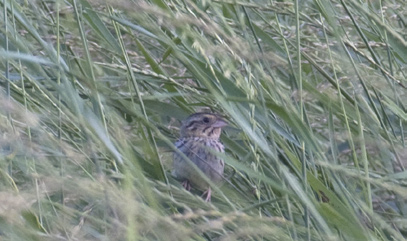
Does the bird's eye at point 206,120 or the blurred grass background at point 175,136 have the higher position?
the blurred grass background at point 175,136

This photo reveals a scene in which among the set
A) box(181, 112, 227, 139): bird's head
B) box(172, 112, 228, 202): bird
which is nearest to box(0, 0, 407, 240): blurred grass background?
box(172, 112, 228, 202): bird

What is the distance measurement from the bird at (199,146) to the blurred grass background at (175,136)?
0.36ft

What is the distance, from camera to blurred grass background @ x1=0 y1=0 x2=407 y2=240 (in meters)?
1.24

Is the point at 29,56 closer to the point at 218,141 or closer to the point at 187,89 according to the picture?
the point at 187,89

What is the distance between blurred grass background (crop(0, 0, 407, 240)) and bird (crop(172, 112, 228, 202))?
11 cm

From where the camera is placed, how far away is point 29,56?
143 centimetres

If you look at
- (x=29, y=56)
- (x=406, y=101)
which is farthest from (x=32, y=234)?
(x=406, y=101)

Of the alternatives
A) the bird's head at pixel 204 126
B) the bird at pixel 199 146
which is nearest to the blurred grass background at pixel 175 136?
the bird at pixel 199 146

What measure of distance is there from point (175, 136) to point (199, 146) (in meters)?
0.23

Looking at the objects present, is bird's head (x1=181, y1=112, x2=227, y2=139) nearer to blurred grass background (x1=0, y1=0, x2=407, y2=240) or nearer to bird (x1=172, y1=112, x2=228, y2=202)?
bird (x1=172, y1=112, x2=228, y2=202)

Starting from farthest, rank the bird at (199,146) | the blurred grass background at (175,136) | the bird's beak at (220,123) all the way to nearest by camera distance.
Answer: the bird's beak at (220,123)
the bird at (199,146)
the blurred grass background at (175,136)

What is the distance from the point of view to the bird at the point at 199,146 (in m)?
2.77

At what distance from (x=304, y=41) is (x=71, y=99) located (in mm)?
1311

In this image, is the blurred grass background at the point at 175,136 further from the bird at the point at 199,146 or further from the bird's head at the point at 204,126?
the bird's head at the point at 204,126
